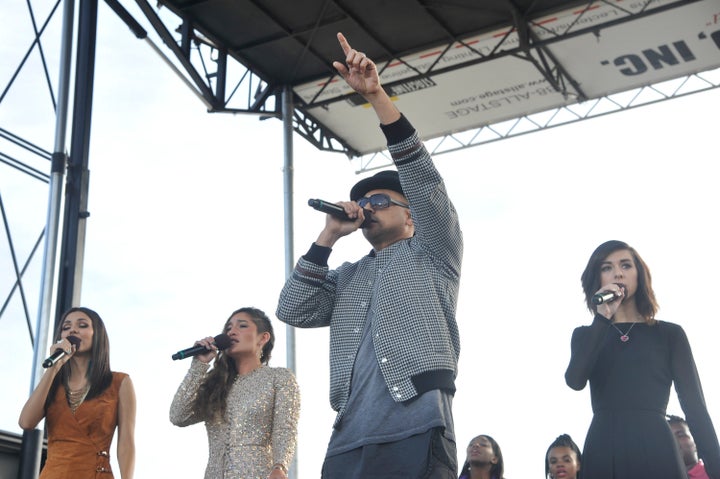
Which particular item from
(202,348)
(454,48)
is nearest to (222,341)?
(202,348)

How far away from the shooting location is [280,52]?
28.6 ft

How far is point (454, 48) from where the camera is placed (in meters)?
8.70

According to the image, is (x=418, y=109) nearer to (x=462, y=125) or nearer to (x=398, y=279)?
(x=462, y=125)

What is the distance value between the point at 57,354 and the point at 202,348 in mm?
597

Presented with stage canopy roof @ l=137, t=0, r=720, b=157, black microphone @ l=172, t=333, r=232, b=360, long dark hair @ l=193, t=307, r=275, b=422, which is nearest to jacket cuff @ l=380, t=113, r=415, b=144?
black microphone @ l=172, t=333, r=232, b=360

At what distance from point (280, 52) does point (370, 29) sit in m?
0.88

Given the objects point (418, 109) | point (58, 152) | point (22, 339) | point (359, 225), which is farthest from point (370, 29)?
point (359, 225)

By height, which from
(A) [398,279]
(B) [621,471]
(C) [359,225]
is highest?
(C) [359,225]

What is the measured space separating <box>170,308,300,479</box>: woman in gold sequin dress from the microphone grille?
0.14ft

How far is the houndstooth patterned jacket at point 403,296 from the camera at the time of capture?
2.43 m

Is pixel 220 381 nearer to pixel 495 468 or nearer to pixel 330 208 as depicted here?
pixel 330 208

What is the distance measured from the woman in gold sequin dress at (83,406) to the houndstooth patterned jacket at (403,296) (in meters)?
1.57

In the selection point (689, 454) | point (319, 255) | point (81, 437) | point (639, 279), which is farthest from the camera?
point (689, 454)

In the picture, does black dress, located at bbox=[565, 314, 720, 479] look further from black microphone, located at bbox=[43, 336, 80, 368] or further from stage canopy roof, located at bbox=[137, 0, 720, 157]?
stage canopy roof, located at bbox=[137, 0, 720, 157]
